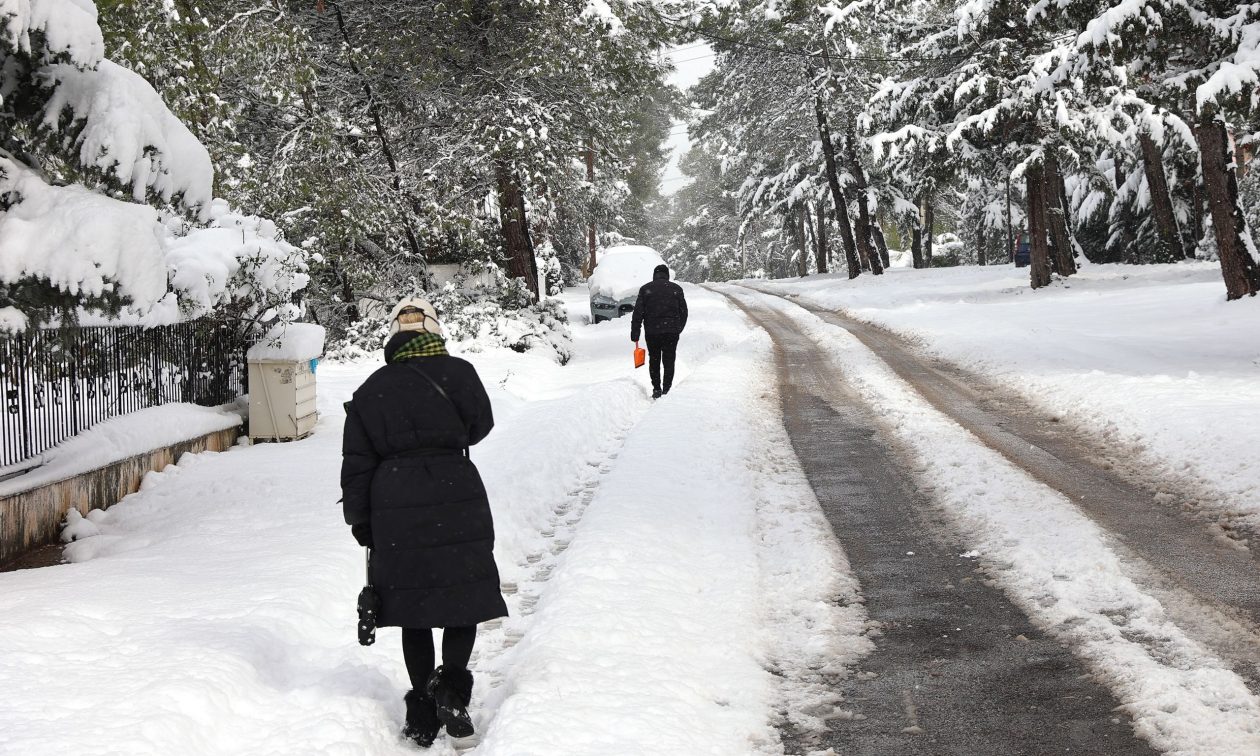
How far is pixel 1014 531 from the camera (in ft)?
21.8

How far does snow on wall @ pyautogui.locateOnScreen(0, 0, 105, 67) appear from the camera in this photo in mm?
5367

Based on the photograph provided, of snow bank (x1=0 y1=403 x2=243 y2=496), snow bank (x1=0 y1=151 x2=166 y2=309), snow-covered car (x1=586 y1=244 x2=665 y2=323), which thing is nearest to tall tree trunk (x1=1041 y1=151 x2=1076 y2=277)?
snow-covered car (x1=586 y1=244 x2=665 y2=323)

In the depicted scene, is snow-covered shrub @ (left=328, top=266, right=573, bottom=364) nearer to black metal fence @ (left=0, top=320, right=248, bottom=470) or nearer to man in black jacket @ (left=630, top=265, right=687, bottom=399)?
man in black jacket @ (left=630, top=265, right=687, bottom=399)

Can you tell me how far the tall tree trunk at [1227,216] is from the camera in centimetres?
1592

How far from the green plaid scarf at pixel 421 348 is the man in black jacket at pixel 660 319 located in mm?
9497

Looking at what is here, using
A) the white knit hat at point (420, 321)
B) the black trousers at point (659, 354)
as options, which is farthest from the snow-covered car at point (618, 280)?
the white knit hat at point (420, 321)

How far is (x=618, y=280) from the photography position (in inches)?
1179

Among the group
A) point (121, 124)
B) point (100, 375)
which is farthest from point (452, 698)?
point (100, 375)

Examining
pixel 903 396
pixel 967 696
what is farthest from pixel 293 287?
pixel 967 696

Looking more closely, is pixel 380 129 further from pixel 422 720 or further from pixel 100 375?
pixel 422 720

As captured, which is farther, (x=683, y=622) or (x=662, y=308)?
(x=662, y=308)

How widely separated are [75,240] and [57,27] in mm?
1294

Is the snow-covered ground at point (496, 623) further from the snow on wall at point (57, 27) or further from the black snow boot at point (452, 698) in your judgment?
the snow on wall at point (57, 27)

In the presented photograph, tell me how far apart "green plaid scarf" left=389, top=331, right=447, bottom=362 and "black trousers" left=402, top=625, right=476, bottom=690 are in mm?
1169
